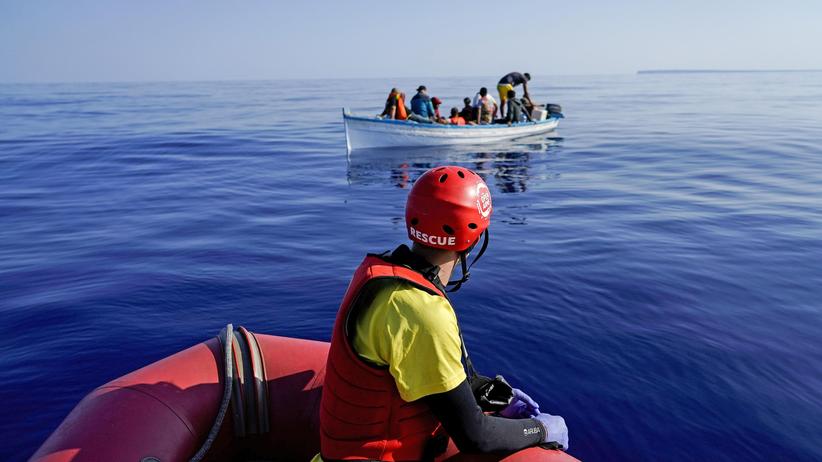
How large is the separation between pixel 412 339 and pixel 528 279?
5877 mm

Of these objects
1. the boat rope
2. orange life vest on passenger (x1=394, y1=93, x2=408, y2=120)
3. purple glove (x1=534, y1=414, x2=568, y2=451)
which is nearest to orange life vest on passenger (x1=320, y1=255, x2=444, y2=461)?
purple glove (x1=534, y1=414, x2=568, y2=451)

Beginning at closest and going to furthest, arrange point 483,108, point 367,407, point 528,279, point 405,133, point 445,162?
1. point 367,407
2. point 528,279
3. point 445,162
4. point 405,133
5. point 483,108

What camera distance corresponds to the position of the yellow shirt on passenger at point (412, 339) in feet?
7.22

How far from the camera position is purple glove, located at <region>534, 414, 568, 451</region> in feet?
9.09

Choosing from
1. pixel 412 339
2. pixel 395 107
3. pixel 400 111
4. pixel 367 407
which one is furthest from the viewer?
pixel 400 111

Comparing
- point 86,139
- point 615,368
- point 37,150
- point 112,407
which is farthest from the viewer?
point 86,139

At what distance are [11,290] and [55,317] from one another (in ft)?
4.58

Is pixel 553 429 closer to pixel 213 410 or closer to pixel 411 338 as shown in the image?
pixel 411 338

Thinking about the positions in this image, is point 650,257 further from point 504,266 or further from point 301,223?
point 301,223

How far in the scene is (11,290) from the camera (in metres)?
7.56

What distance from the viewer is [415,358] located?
2.21 metres

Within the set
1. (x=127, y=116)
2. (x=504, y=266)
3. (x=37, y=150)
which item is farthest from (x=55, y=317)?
(x=127, y=116)

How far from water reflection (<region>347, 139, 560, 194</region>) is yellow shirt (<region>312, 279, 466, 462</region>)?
12.1 metres

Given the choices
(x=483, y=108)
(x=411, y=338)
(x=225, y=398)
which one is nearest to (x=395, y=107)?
(x=483, y=108)
